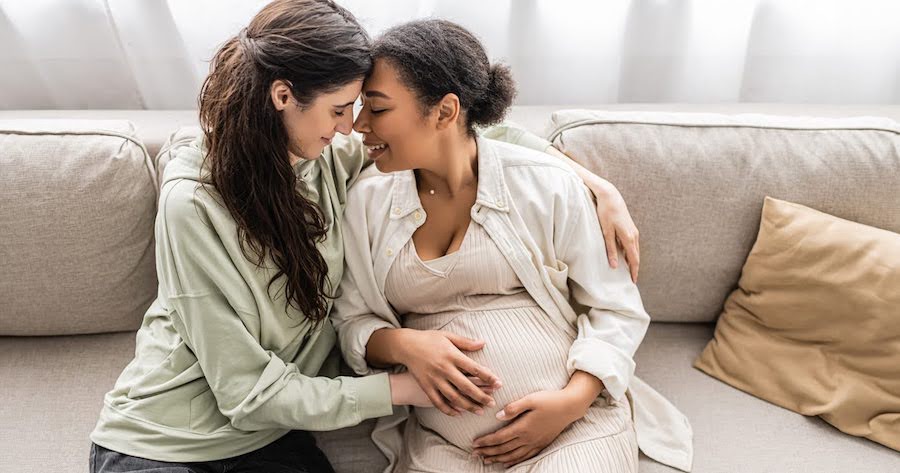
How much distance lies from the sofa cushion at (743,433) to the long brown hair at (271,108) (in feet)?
2.53

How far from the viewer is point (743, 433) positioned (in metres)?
1.42

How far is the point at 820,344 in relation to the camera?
1.46 metres

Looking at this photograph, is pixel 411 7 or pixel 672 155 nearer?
pixel 672 155

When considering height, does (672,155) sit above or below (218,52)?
below

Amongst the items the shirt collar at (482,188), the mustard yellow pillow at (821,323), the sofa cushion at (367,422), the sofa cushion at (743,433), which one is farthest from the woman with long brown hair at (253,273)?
the mustard yellow pillow at (821,323)

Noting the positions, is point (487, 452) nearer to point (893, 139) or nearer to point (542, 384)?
point (542, 384)

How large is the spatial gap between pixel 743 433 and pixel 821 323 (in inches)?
10.3

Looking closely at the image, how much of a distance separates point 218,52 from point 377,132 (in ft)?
0.87

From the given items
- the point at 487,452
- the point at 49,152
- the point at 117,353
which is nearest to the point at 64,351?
the point at 117,353

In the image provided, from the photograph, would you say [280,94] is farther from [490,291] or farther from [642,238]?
[642,238]

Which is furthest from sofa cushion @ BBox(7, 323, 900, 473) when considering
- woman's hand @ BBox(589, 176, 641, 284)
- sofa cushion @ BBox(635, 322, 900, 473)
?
woman's hand @ BBox(589, 176, 641, 284)

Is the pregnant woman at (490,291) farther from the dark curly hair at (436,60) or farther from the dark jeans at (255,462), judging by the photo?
the dark jeans at (255,462)

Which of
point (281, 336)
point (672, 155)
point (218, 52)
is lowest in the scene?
point (281, 336)

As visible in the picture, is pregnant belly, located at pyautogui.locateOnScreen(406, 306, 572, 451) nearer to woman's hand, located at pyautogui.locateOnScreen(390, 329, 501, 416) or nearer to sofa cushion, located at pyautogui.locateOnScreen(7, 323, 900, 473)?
woman's hand, located at pyautogui.locateOnScreen(390, 329, 501, 416)
